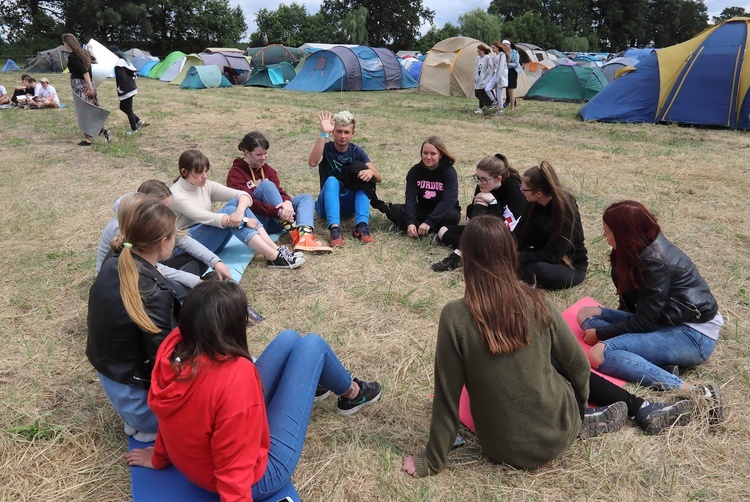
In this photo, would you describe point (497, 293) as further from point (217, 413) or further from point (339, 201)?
point (339, 201)

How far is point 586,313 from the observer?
3107 millimetres

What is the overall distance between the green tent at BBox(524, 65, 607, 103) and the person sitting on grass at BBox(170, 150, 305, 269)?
13584 millimetres

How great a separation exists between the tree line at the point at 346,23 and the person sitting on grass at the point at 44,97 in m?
24.4

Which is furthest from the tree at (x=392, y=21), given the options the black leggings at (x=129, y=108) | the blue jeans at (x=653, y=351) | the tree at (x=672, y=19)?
the blue jeans at (x=653, y=351)

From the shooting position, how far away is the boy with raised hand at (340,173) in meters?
4.66

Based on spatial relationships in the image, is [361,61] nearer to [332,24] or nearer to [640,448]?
[640,448]

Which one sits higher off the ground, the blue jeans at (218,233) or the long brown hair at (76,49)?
the long brown hair at (76,49)

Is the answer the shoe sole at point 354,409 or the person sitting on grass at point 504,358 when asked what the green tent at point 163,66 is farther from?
the person sitting on grass at point 504,358

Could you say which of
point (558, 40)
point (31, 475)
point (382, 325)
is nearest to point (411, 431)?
point (382, 325)

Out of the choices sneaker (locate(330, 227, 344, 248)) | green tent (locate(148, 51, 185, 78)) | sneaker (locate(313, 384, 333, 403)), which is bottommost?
sneaker (locate(313, 384, 333, 403))

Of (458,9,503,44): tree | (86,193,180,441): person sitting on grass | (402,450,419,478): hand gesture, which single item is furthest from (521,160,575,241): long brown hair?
(458,9,503,44): tree

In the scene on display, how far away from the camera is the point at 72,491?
2082 millimetres

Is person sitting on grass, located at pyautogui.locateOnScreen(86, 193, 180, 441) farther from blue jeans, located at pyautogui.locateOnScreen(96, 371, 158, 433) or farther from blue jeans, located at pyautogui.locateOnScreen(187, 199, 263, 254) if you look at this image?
blue jeans, located at pyautogui.locateOnScreen(187, 199, 263, 254)

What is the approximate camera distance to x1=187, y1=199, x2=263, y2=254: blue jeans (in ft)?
13.1
